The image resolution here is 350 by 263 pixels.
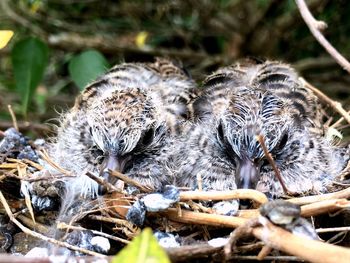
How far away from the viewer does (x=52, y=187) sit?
2.51 meters

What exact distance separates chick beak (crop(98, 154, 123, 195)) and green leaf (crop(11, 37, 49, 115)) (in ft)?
3.26

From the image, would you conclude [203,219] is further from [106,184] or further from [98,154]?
[98,154]

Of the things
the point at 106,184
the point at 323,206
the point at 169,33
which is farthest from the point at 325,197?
the point at 169,33

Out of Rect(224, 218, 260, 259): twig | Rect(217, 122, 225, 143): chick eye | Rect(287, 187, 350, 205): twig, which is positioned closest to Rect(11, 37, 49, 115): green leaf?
Rect(217, 122, 225, 143): chick eye

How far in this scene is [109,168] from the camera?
2389mm

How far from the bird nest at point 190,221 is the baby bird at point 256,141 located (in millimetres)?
139

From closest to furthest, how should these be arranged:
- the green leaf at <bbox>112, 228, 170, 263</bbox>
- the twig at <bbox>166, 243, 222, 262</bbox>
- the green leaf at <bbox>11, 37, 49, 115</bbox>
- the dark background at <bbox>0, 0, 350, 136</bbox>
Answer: the green leaf at <bbox>112, 228, 170, 263</bbox> → the twig at <bbox>166, 243, 222, 262</bbox> → the green leaf at <bbox>11, 37, 49, 115</bbox> → the dark background at <bbox>0, 0, 350, 136</bbox>

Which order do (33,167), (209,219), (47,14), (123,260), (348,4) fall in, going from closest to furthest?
1. (123,260)
2. (209,219)
3. (33,167)
4. (348,4)
5. (47,14)

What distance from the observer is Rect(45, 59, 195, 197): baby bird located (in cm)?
249

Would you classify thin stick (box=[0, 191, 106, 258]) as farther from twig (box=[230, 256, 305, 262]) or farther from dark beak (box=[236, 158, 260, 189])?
dark beak (box=[236, 158, 260, 189])

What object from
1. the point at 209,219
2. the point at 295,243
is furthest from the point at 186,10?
the point at 295,243

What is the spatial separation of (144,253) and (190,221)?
850mm

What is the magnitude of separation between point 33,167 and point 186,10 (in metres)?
1.79

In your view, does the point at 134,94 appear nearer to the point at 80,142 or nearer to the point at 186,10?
the point at 80,142
